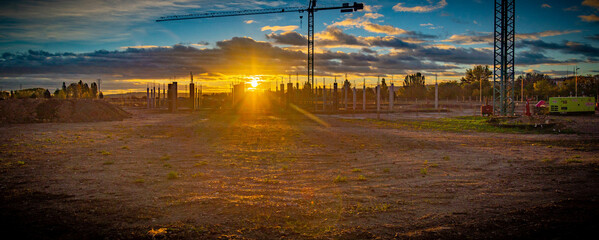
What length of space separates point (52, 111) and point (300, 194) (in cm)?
3173

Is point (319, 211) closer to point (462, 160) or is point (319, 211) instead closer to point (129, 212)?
point (129, 212)

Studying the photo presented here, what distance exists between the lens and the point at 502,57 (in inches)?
1215

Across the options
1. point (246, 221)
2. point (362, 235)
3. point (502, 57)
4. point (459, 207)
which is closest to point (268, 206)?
point (246, 221)

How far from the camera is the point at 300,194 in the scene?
7.47 meters

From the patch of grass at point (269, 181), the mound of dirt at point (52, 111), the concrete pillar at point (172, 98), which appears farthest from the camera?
the concrete pillar at point (172, 98)

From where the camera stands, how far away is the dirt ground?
215 inches

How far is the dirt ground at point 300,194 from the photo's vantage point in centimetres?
547

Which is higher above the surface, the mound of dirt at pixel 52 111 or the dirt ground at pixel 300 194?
the mound of dirt at pixel 52 111

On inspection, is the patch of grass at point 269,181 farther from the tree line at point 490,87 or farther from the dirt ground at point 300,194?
the tree line at point 490,87

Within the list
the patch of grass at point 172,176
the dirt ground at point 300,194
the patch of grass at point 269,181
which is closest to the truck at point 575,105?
the dirt ground at point 300,194

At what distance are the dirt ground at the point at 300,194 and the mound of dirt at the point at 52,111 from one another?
20.0 meters

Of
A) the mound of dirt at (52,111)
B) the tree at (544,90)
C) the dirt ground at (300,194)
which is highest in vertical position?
the tree at (544,90)

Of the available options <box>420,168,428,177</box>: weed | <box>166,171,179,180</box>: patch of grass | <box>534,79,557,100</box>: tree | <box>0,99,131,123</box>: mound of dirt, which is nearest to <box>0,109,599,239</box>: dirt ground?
<box>166,171,179,180</box>: patch of grass

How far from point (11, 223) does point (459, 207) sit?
24.1 feet
